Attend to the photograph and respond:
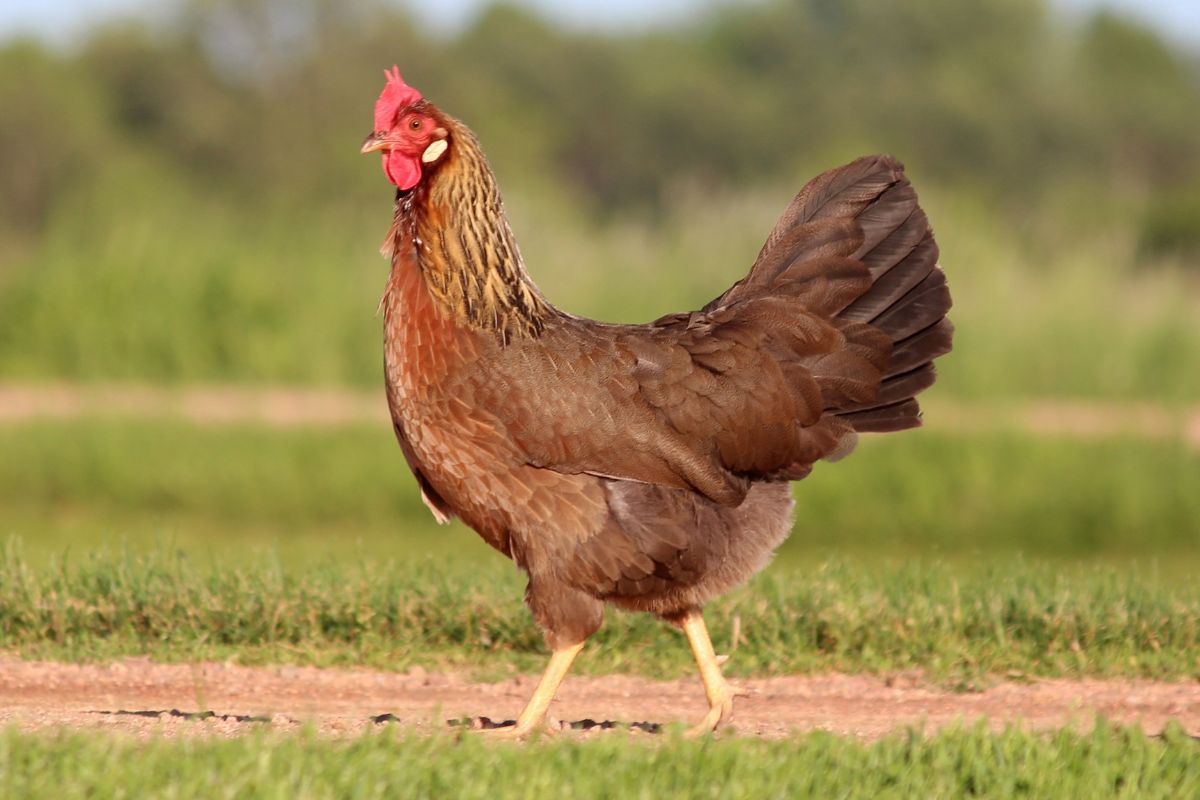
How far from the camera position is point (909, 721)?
552cm

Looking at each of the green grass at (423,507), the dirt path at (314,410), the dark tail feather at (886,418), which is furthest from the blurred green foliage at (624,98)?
the dark tail feather at (886,418)

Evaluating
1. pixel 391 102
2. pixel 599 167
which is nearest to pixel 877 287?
pixel 391 102

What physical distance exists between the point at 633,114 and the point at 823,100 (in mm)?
4210

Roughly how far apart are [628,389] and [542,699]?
3.27 feet

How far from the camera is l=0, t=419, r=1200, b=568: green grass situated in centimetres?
1187

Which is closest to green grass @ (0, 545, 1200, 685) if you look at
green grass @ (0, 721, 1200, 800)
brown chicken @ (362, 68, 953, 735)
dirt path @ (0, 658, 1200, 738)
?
dirt path @ (0, 658, 1200, 738)

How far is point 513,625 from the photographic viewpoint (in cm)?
659

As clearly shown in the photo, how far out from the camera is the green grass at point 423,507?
11.9 m

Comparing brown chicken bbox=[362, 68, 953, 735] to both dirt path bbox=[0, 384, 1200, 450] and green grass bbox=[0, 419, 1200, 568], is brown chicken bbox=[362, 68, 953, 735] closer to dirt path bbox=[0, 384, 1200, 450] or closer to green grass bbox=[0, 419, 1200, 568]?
green grass bbox=[0, 419, 1200, 568]

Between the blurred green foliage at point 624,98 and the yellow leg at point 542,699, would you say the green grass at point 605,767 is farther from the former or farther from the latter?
the blurred green foliage at point 624,98

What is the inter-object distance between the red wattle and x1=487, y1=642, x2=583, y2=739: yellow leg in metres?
1.57

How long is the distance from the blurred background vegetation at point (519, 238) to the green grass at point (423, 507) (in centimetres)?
3

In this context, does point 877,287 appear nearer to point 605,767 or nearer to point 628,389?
point 628,389

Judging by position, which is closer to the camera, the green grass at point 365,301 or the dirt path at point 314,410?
the dirt path at point 314,410
